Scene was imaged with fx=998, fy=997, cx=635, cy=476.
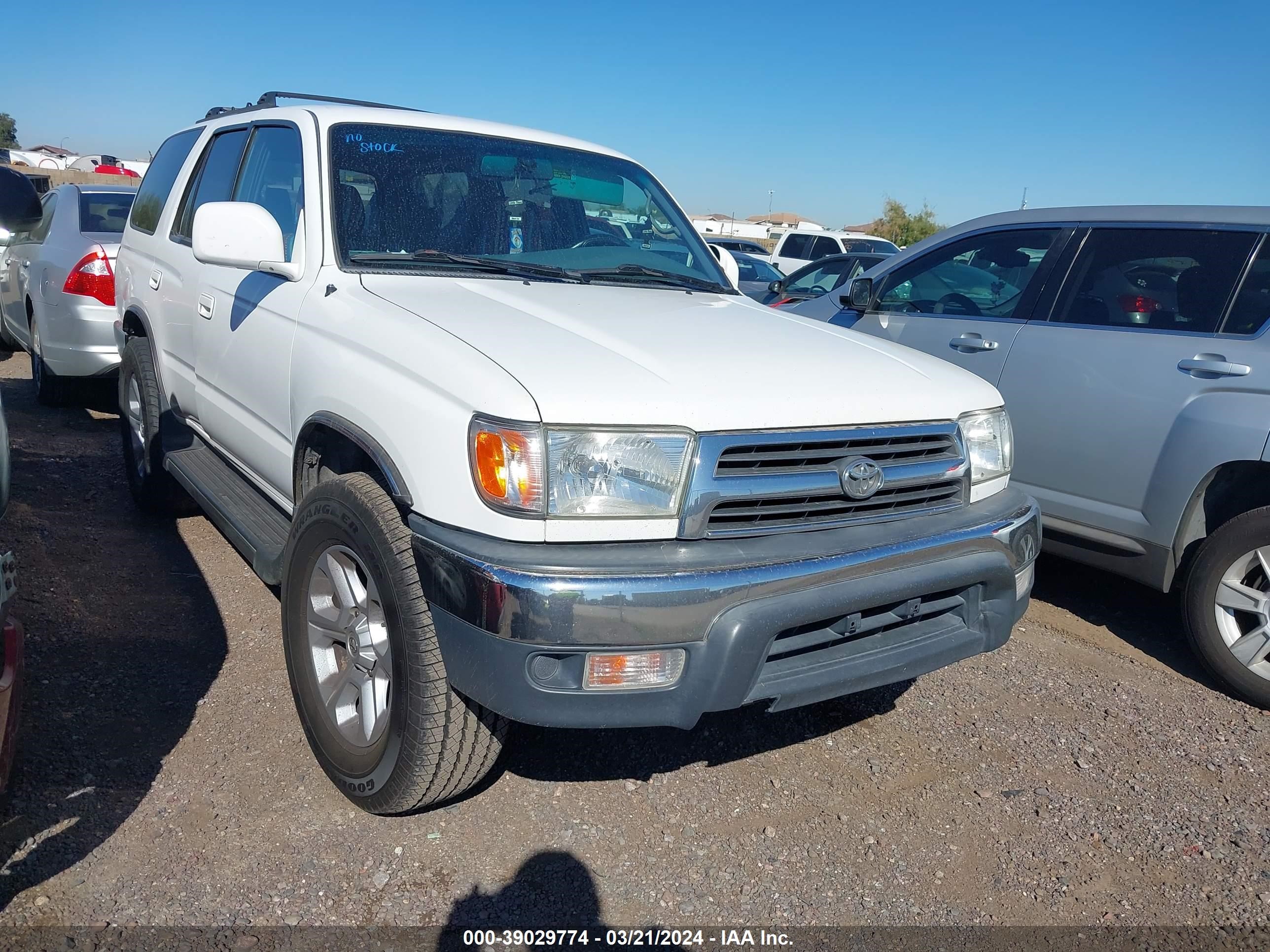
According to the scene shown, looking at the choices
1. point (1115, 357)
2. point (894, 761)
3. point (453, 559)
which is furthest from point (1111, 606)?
point (453, 559)

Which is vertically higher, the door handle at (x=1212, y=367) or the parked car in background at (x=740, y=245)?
the door handle at (x=1212, y=367)

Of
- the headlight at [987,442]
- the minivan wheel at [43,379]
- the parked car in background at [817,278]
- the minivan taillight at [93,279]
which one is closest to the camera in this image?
the headlight at [987,442]

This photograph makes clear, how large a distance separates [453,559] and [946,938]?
152 cm

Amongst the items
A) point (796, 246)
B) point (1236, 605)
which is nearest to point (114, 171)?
point (796, 246)

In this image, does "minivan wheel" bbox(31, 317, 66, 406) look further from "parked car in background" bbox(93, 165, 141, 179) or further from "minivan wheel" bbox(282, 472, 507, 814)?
"parked car in background" bbox(93, 165, 141, 179)

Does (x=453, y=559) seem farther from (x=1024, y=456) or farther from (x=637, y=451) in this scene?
(x=1024, y=456)

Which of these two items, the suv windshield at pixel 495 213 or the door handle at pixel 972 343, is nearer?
the suv windshield at pixel 495 213

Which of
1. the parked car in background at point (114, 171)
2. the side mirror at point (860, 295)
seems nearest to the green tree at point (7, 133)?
the parked car in background at point (114, 171)

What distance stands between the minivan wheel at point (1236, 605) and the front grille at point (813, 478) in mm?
1606

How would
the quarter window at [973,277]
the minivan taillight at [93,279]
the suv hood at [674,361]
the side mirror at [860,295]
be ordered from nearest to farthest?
the suv hood at [674,361], the quarter window at [973,277], the side mirror at [860,295], the minivan taillight at [93,279]

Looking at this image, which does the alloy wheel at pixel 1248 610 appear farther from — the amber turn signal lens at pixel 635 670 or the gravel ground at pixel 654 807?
the amber turn signal lens at pixel 635 670

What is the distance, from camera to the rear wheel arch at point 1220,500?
12.5ft

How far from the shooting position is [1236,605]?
12.4 ft

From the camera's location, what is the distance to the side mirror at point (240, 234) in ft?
10.2
